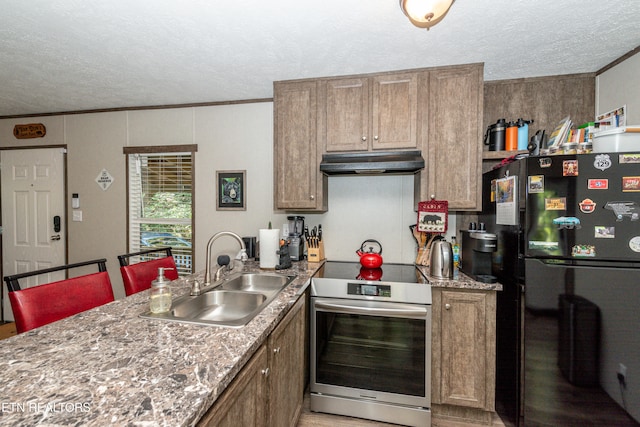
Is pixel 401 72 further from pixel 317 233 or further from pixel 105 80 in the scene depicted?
pixel 105 80

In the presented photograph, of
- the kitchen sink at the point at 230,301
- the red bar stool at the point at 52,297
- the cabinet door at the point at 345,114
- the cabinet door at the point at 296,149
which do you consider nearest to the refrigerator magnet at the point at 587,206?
the cabinet door at the point at 345,114

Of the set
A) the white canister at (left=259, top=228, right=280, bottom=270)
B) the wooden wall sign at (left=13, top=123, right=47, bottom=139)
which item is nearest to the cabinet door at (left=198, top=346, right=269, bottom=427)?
the white canister at (left=259, top=228, right=280, bottom=270)

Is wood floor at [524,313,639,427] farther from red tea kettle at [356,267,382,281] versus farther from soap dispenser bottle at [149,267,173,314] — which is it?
soap dispenser bottle at [149,267,173,314]

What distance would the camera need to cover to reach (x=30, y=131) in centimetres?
308

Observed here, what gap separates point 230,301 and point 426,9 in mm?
1771

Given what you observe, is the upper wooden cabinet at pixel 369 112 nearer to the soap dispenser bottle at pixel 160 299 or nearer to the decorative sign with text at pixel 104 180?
the soap dispenser bottle at pixel 160 299

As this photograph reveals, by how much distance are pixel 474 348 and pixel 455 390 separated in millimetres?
311

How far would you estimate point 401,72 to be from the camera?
6.81 ft

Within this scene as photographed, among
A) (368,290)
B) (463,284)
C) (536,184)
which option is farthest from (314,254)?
(536,184)

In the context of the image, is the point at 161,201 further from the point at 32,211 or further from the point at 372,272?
the point at 372,272

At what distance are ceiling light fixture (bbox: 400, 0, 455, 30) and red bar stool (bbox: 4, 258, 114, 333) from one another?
197 centimetres

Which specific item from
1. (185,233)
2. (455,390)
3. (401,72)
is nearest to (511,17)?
(401,72)

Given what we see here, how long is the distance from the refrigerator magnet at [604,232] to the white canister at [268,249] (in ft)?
6.45

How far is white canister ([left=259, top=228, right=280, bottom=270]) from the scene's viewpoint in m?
2.15
